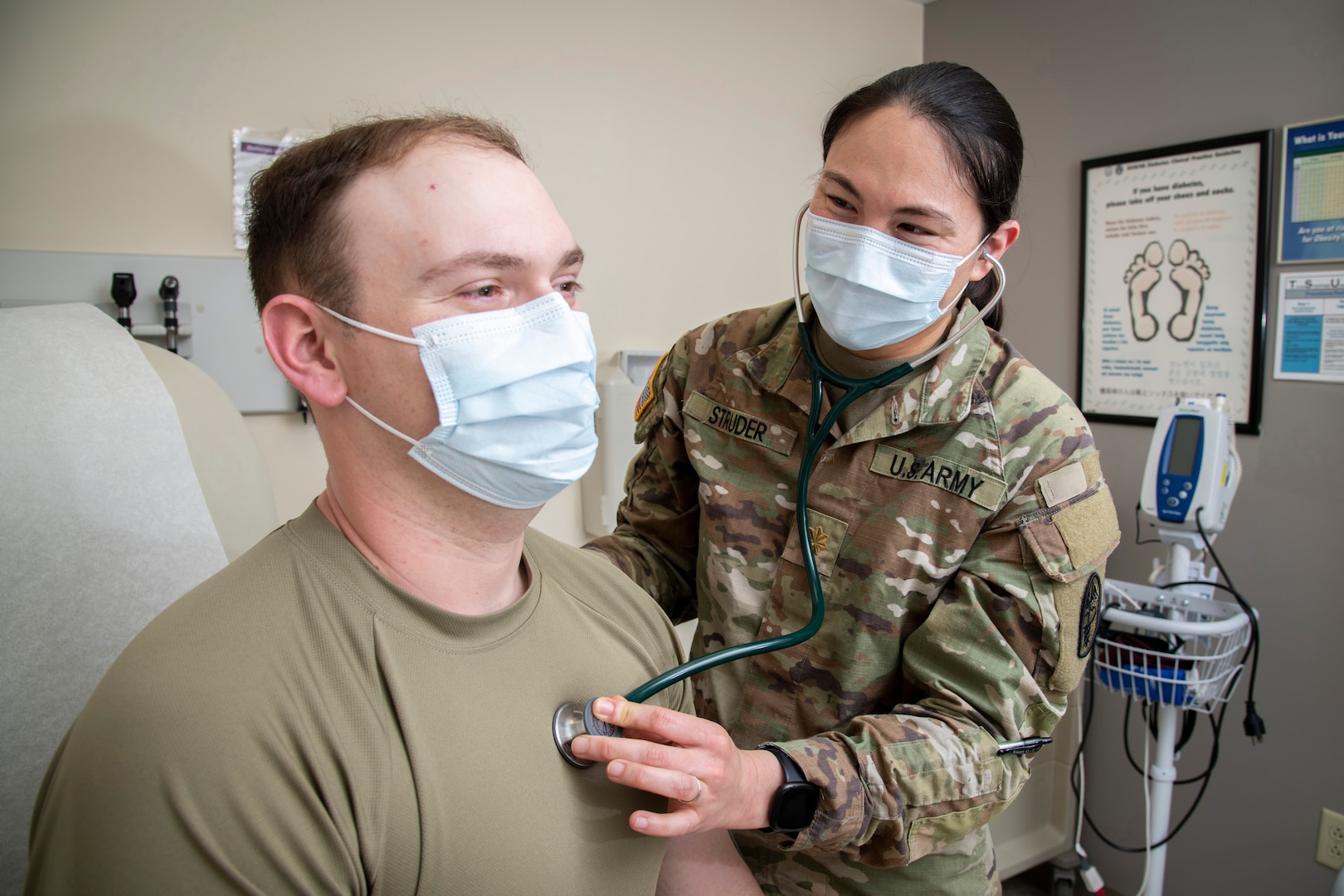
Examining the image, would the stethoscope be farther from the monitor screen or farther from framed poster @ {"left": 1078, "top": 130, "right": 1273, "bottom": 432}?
framed poster @ {"left": 1078, "top": 130, "right": 1273, "bottom": 432}

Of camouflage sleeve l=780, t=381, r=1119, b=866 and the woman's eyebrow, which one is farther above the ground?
the woman's eyebrow

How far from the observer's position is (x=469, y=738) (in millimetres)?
795

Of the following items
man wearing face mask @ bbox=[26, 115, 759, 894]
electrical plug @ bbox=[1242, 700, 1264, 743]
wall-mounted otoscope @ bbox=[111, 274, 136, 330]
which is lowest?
electrical plug @ bbox=[1242, 700, 1264, 743]

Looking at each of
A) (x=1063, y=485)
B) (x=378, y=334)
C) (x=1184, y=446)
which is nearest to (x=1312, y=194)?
(x=1184, y=446)

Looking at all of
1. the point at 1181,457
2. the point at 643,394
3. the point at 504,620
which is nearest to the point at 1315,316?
the point at 1181,457

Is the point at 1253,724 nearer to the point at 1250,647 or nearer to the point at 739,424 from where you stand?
the point at 1250,647

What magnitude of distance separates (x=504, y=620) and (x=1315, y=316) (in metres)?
2.34

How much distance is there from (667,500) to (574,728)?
2.36ft

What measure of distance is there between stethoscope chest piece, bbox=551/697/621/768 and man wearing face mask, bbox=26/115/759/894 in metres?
0.01

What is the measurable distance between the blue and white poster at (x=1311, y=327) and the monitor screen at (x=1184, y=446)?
0.46 meters

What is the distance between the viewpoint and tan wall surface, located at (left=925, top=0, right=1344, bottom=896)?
7.18 ft

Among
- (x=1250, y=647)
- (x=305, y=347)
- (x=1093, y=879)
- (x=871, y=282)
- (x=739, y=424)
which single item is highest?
(x=871, y=282)

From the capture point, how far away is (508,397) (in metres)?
0.86

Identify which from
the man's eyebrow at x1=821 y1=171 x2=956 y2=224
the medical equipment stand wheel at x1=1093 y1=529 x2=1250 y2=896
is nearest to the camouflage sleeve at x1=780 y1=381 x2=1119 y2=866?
the man's eyebrow at x1=821 y1=171 x2=956 y2=224
